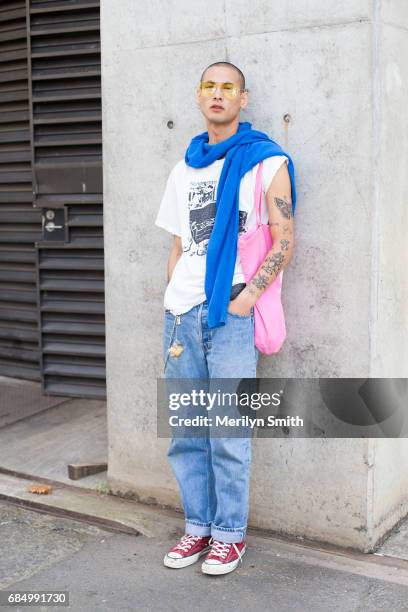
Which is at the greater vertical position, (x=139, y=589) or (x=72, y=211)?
(x=72, y=211)

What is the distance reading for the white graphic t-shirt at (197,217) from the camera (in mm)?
3607

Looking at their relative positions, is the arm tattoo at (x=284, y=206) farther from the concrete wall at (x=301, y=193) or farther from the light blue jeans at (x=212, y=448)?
the light blue jeans at (x=212, y=448)

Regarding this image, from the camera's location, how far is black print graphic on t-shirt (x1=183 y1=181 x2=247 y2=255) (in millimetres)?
3666

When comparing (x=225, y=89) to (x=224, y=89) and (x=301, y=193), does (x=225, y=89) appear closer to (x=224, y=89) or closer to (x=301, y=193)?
(x=224, y=89)

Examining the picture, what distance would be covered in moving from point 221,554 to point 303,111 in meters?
2.08

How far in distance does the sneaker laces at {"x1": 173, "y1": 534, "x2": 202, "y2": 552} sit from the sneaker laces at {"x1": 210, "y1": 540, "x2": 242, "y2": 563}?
134mm

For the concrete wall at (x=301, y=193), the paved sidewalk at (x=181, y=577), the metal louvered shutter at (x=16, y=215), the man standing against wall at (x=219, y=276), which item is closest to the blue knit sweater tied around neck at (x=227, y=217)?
the man standing against wall at (x=219, y=276)

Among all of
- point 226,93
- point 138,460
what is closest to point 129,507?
point 138,460

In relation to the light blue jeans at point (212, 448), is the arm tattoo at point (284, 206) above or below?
above

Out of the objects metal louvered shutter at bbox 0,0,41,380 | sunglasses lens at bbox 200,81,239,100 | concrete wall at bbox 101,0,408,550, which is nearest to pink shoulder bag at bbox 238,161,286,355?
concrete wall at bbox 101,0,408,550

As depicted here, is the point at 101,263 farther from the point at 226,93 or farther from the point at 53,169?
the point at 226,93

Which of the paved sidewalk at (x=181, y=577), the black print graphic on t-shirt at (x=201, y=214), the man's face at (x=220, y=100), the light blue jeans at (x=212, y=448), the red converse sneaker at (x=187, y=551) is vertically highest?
the man's face at (x=220, y=100)

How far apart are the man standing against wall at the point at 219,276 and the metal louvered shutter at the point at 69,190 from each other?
2364 millimetres

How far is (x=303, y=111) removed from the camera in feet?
12.3
